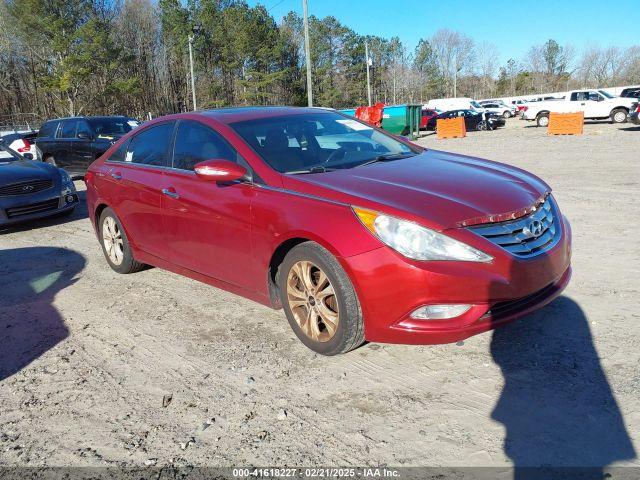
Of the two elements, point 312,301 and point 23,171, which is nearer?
point 312,301

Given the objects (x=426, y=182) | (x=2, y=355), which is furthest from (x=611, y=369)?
(x=2, y=355)

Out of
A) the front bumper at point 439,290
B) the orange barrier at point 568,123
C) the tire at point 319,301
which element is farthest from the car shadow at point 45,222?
the orange barrier at point 568,123

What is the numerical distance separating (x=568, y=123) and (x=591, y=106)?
6746mm

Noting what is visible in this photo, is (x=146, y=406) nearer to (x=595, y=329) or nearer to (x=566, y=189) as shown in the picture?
(x=595, y=329)

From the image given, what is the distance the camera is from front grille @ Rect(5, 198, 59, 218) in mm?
7938

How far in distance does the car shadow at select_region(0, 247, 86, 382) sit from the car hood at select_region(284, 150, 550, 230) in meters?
2.26

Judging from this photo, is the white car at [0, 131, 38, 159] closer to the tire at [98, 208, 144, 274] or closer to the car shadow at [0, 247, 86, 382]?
the car shadow at [0, 247, 86, 382]

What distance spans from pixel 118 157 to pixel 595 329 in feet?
14.9

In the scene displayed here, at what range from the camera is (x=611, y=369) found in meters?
3.04

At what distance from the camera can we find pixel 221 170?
142 inches

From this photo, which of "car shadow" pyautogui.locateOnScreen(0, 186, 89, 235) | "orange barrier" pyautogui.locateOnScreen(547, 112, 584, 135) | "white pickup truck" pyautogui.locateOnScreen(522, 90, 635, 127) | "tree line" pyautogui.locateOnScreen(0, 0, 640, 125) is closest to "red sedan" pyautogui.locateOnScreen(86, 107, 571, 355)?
"car shadow" pyautogui.locateOnScreen(0, 186, 89, 235)

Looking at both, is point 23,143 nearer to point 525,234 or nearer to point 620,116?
point 525,234

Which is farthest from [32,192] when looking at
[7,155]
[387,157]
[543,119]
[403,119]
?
[543,119]

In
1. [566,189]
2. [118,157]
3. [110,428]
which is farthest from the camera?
[566,189]
